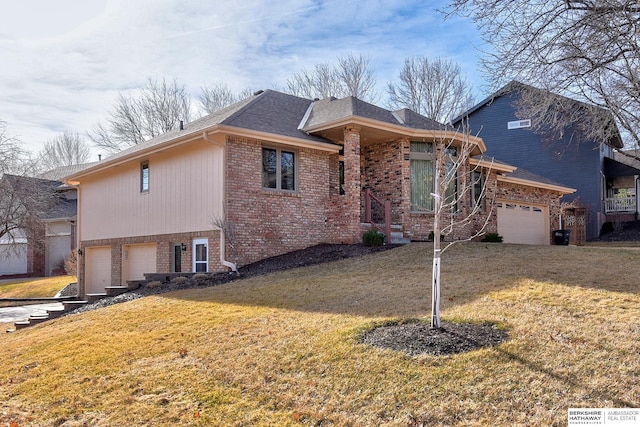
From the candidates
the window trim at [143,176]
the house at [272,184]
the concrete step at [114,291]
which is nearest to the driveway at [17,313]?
the concrete step at [114,291]

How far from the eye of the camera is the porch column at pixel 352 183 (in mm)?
14656

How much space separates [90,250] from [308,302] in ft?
48.1

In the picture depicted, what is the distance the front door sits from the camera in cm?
1434

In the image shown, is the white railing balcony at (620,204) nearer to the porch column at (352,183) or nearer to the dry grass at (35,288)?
the porch column at (352,183)

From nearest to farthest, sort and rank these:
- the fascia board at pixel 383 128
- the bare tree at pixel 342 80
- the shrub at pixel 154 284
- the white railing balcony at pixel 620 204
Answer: the shrub at pixel 154 284
the fascia board at pixel 383 128
the white railing balcony at pixel 620 204
the bare tree at pixel 342 80

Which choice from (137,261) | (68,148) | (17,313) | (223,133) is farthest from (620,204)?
(68,148)

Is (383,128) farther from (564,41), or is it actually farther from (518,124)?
(518,124)

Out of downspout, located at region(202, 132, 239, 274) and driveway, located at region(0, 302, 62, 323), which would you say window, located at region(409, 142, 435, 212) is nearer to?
downspout, located at region(202, 132, 239, 274)

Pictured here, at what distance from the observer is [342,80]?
36625 millimetres

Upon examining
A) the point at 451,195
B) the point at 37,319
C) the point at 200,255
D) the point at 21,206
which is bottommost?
the point at 37,319

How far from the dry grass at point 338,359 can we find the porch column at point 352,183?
465 cm

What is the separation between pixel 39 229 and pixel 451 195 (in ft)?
71.2

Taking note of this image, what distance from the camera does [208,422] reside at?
16.0 ft

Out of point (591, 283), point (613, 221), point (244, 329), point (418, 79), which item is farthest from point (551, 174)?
point (244, 329)
